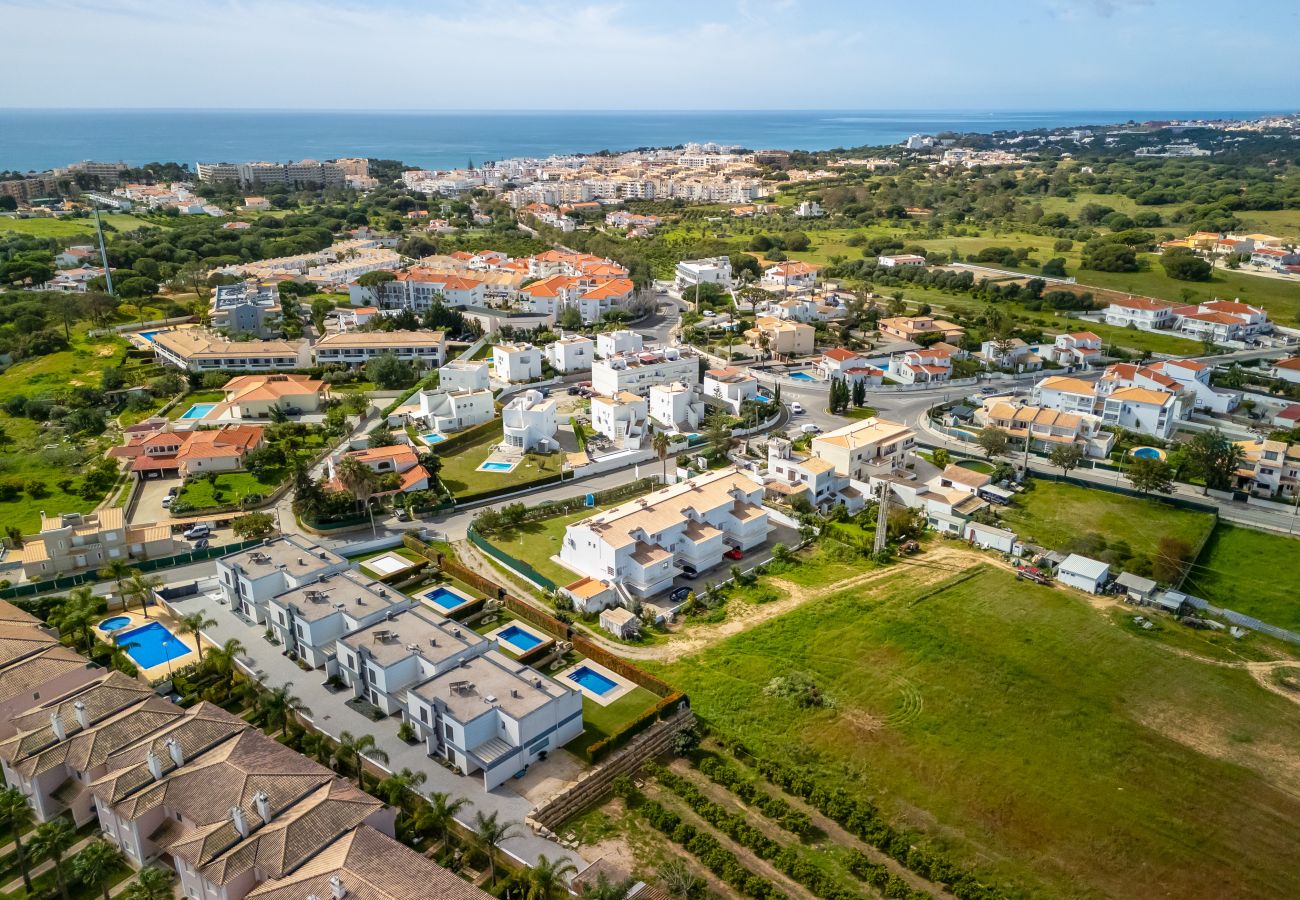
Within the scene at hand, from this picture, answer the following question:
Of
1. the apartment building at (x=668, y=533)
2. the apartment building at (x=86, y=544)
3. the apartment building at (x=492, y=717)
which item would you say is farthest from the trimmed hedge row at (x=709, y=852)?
the apartment building at (x=86, y=544)

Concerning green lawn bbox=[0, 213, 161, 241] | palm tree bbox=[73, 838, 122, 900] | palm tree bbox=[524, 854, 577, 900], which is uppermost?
green lawn bbox=[0, 213, 161, 241]

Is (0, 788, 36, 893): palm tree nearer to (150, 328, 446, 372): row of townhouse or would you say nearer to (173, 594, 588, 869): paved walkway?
(173, 594, 588, 869): paved walkway

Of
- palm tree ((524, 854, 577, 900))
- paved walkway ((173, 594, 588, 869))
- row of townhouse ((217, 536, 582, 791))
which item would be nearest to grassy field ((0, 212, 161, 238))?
paved walkway ((173, 594, 588, 869))

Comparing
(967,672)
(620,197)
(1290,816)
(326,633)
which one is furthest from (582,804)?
(620,197)

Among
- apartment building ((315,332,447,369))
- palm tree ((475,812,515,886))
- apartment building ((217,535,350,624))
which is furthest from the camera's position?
apartment building ((315,332,447,369))

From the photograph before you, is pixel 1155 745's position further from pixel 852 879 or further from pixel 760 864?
pixel 760 864

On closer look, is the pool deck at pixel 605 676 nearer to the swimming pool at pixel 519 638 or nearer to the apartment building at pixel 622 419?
the swimming pool at pixel 519 638

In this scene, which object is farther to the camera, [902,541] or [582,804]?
[902,541]

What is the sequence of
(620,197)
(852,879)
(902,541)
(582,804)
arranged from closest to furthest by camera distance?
1. (852,879)
2. (582,804)
3. (902,541)
4. (620,197)
